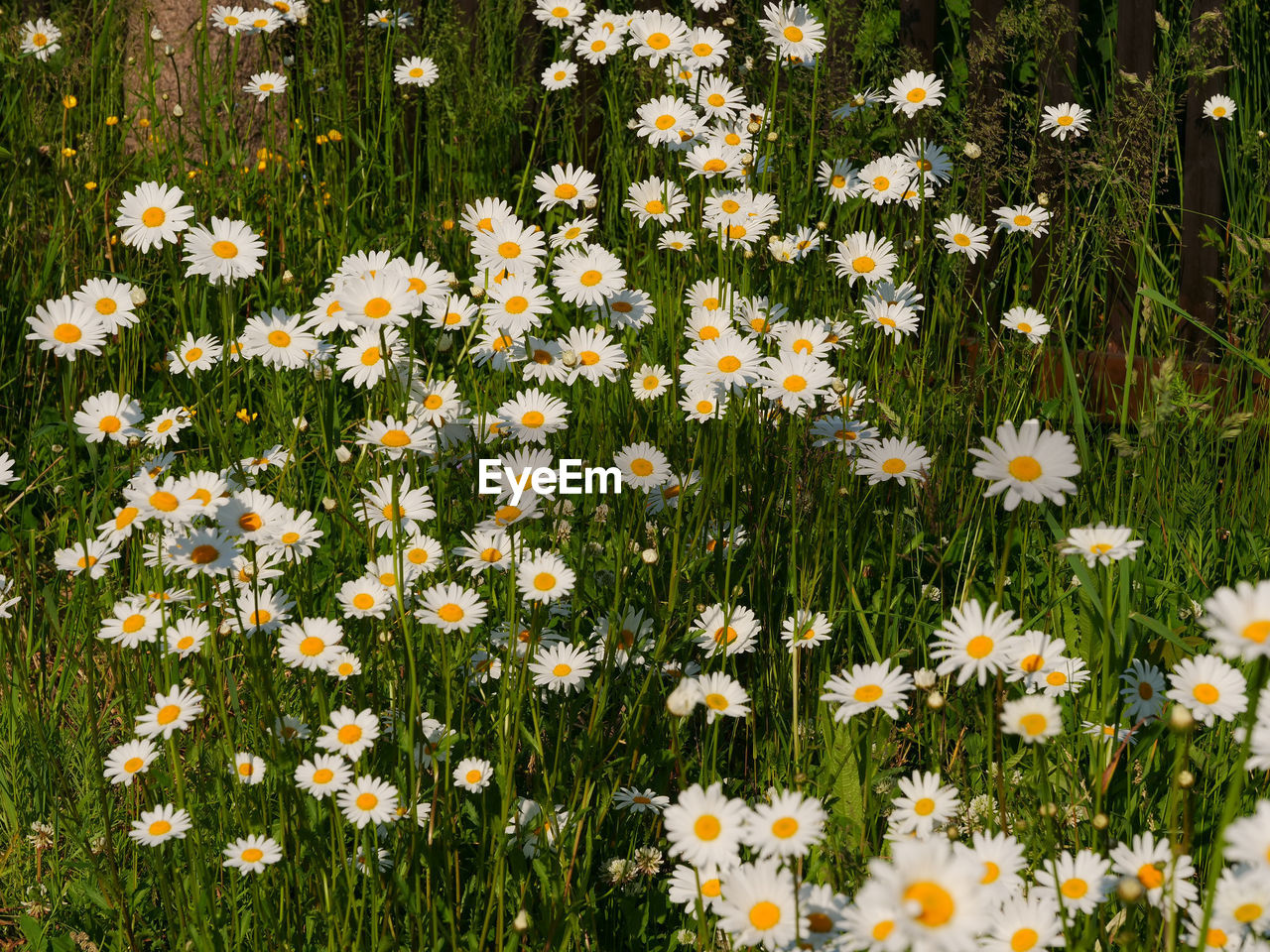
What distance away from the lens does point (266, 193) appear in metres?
3.55

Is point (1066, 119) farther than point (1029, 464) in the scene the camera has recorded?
Yes

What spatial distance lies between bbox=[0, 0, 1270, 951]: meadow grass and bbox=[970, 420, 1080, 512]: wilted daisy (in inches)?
1.8

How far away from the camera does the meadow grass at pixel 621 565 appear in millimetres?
1557

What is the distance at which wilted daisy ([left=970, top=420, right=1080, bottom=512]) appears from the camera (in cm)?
126

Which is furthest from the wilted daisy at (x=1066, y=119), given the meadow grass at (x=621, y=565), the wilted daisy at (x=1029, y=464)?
the wilted daisy at (x=1029, y=464)

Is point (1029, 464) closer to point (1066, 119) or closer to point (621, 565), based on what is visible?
point (621, 565)

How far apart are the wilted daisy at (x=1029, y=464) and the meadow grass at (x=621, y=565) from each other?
5cm

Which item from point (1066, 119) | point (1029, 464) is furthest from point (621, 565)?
point (1066, 119)

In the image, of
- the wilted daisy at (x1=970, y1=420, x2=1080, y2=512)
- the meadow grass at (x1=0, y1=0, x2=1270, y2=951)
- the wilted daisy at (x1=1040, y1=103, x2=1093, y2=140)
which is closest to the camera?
the wilted daisy at (x1=970, y1=420, x2=1080, y2=512)

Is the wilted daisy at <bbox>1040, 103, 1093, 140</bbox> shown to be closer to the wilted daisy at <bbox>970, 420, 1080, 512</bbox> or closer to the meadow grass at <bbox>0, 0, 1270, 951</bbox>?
the meadow grass at <bbox>0, 0, 1270, 951</bbox>

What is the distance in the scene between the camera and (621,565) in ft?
5.39

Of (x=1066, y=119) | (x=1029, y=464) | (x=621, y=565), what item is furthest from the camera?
(x=1066, y=119)

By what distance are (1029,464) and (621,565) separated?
0.59 metres

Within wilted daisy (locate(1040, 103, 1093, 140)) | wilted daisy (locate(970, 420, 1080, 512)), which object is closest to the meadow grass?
wilted daisy (locate(970, 420, 1080, 512))
